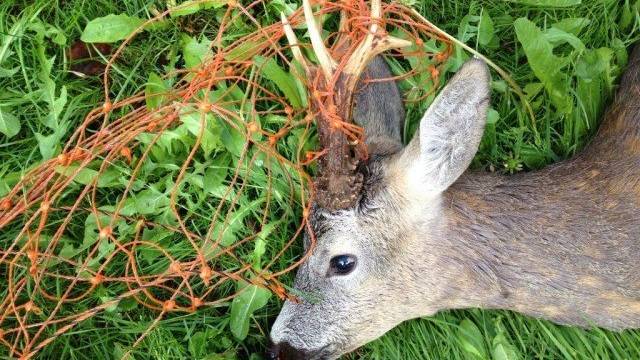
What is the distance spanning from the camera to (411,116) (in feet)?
15.1

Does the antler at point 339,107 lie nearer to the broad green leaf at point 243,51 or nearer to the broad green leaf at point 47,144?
the broad green leaf at point 243,51

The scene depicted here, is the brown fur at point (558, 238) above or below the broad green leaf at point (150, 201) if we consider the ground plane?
above

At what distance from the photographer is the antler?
3658mm

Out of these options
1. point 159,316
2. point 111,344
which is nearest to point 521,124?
point 159,316

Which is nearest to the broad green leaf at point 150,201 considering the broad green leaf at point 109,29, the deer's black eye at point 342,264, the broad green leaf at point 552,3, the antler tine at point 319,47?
the broad green leaf at point 109,29

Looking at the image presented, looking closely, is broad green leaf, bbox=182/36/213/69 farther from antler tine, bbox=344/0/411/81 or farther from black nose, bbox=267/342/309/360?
black nose, bbox=267/342/309/360

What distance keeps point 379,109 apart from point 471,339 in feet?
4.20

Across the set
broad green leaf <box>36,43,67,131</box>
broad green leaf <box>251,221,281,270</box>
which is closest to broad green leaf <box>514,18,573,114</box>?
broad green leaf <box>251,221,281,270</box>

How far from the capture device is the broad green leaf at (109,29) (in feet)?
14.8

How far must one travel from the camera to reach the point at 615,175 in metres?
4.08

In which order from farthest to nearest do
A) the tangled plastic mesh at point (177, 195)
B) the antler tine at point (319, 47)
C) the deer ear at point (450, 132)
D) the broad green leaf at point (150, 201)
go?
the broad green leaf at point (150, 201)
the tangled plastic mesh at point (177, 195)
the antler tine at point (319, 47)
the deer ear at point (450, 132)

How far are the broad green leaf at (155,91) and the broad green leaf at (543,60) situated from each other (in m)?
1.83

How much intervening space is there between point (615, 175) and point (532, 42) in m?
0.82

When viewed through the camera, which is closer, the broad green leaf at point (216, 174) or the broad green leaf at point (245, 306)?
the broad green leaf at point (245, 306)
